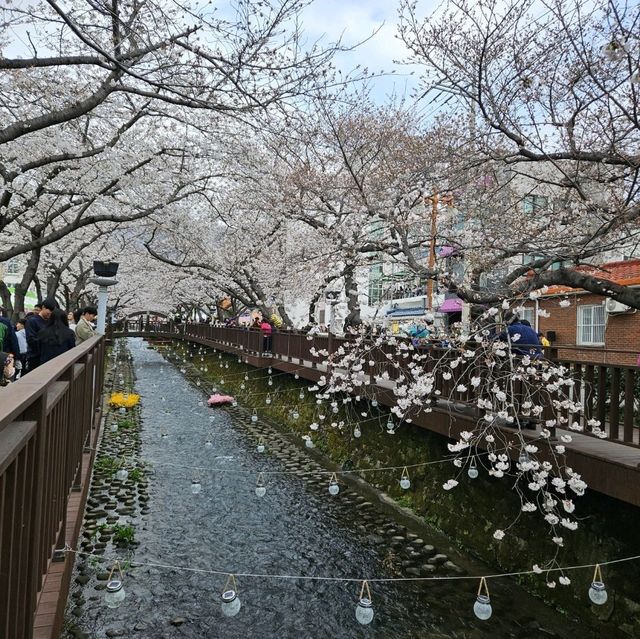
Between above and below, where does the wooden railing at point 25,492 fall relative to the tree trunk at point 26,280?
below

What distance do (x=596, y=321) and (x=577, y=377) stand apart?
1383 cm

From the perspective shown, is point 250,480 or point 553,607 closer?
point 553,607

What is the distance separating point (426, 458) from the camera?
817cm

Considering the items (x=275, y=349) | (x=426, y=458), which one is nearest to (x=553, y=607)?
(x=426, y=458)

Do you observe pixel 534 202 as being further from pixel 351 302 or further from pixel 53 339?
pixel 53 339

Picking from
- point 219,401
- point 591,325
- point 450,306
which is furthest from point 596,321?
point 219,401

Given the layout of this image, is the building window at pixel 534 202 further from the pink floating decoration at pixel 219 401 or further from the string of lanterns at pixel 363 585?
the pink floating decoration at pixel 219 401

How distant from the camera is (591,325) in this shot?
18.0 metres

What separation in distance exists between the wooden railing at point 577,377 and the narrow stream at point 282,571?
1941 mm

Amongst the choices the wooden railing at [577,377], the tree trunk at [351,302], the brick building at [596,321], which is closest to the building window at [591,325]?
the brick building at [596,321]

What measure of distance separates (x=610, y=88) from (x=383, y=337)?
432 cm

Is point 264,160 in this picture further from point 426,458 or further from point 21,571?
point 21,571

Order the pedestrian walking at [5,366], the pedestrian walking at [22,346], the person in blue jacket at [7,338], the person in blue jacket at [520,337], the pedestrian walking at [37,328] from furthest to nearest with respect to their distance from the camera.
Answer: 1. the pedestrian walking at [22,346]
2. the pedestrian walking at [37,328]
3. the person in blue jacket at [7,338]
4. the person in blue jacket at [520,337]
5. the pedestrian walking at [5,366]

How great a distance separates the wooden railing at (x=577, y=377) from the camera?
4.97 meters
